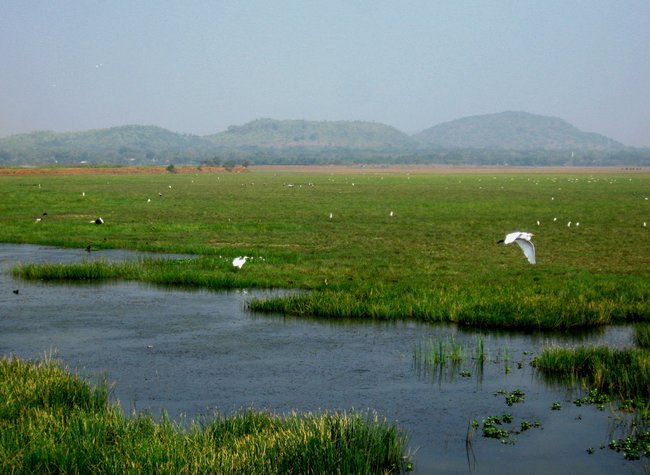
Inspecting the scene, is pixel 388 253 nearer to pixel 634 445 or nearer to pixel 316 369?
pixel 316 369

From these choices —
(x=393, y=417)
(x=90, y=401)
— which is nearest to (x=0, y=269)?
(x=90, y=401)

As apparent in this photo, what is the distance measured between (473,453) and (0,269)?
82.1 feet

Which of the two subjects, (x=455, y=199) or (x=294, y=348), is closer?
(x=294, y=348)

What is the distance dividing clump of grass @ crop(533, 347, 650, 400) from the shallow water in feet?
1.79

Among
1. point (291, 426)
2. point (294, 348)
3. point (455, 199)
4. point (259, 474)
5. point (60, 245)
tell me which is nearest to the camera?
point (259, 474)

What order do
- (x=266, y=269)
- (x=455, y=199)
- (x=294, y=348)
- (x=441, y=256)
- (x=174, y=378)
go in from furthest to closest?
(x=455, y=199)
(x=441, y=256)
(x=266, y=269)
(x=294, y=348)
(x=174, y=378)

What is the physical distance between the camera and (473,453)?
13.8 metres

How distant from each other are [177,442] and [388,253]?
85.9 feet

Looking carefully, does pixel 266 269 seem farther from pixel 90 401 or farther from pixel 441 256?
pixel 90 401

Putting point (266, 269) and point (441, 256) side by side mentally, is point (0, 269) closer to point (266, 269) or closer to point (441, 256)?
point (266, 269)

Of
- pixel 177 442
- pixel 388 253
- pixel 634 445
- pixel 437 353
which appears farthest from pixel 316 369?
pixel 388 253

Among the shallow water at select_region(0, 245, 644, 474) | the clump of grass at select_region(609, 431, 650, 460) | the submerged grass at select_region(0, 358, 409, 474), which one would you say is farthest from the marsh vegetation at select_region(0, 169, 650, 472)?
the submerged grass at select_region(0, 358, 409, 474)

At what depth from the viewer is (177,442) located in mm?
12055

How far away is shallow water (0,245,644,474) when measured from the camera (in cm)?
1425
